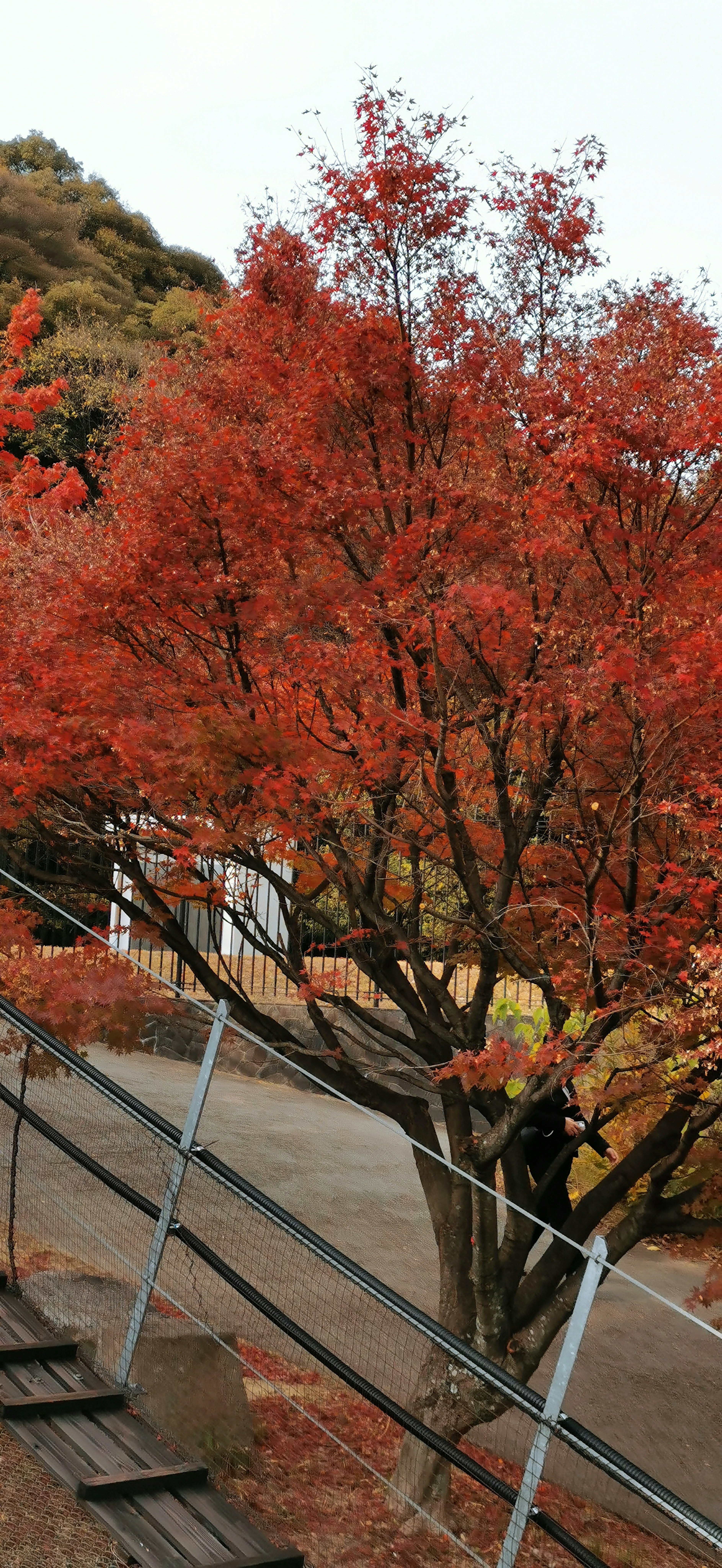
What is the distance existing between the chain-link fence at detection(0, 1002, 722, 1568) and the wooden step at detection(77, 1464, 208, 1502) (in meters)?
0.38

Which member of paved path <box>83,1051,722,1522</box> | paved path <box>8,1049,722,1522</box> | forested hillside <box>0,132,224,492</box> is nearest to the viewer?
paved path <box>8,1049,722,1522</box>

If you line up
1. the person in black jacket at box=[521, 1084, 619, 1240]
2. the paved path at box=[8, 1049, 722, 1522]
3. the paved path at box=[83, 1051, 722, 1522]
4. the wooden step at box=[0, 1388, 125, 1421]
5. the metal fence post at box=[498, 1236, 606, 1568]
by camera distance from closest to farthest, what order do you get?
the metal fence post at box=[498, 1236, 606, 1568] < the wooden step at box=[0, 1388, 125, 1421] < the person in black jacket at box=[521, 1084, 619, 1240] < the paved path at box=[8, 1049, 722, 1522] < the paved path at box=[83, 1051, 722, 1522]

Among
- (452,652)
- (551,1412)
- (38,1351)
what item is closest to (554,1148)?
(452,652)

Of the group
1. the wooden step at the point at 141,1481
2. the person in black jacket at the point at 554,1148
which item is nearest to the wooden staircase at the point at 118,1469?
the wooden step at the point at 141,1481

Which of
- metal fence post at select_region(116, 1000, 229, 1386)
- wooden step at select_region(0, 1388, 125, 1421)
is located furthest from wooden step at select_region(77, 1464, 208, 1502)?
metal fence post at select_region(116, 1000, 229, 1386)

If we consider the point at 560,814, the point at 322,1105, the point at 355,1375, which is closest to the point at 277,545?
the point at 560,814

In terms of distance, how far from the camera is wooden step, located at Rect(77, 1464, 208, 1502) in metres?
3.86

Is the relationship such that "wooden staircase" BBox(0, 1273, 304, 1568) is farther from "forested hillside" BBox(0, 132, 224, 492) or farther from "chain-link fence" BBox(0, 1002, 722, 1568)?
"forested hillside" BBox(0, 132, 224, 492)

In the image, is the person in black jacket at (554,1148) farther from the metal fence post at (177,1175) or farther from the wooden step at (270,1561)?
the wooden step at (270,1561)

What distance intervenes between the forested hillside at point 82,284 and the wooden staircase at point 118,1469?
61.7 feet

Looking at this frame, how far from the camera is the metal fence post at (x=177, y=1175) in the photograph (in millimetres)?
4254

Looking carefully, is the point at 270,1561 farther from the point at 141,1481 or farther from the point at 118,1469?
the point at 118,1469

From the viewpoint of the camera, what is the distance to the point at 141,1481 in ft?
13.1

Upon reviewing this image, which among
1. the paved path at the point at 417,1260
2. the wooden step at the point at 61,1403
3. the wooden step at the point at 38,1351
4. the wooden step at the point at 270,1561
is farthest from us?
the paved path at the point at 417,1260
